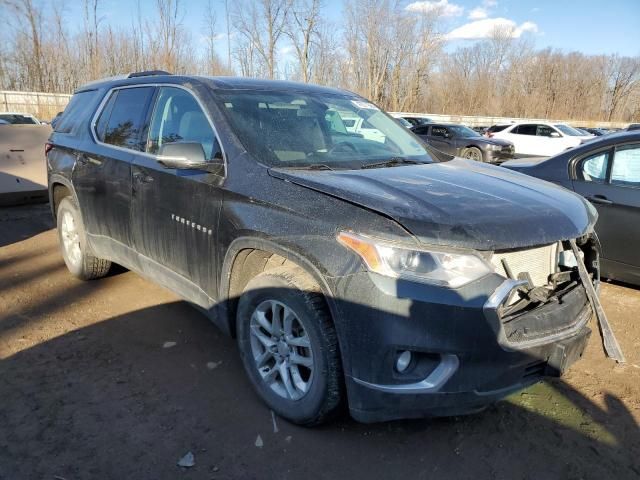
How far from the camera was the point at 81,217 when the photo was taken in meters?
4.56

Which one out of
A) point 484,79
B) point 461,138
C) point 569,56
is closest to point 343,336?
point 461,138

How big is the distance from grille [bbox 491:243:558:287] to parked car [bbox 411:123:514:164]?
46.6ft

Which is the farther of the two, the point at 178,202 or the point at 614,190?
the point at 614,190

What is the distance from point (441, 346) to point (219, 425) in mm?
1359

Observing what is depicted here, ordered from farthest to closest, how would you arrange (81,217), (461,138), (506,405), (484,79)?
1. (484,79)
2. (461,138)
3. (81,217)
4. (506,405)

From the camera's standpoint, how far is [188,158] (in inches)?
116

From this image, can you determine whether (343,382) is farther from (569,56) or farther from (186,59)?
(569,56)

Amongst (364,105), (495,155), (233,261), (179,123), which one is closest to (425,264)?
(233,261)

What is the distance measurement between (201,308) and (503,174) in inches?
86.8

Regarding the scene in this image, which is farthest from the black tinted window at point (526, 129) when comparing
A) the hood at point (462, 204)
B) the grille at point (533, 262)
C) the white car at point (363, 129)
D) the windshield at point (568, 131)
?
the grille at point (533, 262)

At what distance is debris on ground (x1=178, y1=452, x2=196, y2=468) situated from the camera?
97.7 inches

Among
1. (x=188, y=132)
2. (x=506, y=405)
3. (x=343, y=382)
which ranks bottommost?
(x=506, y=405)

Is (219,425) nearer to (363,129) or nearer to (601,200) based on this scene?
(363,129)

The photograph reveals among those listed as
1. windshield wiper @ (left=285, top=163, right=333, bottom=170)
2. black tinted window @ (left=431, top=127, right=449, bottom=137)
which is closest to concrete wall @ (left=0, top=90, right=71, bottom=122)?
black tinted window @ (left=431, top=127, right=449, bottom=137)
